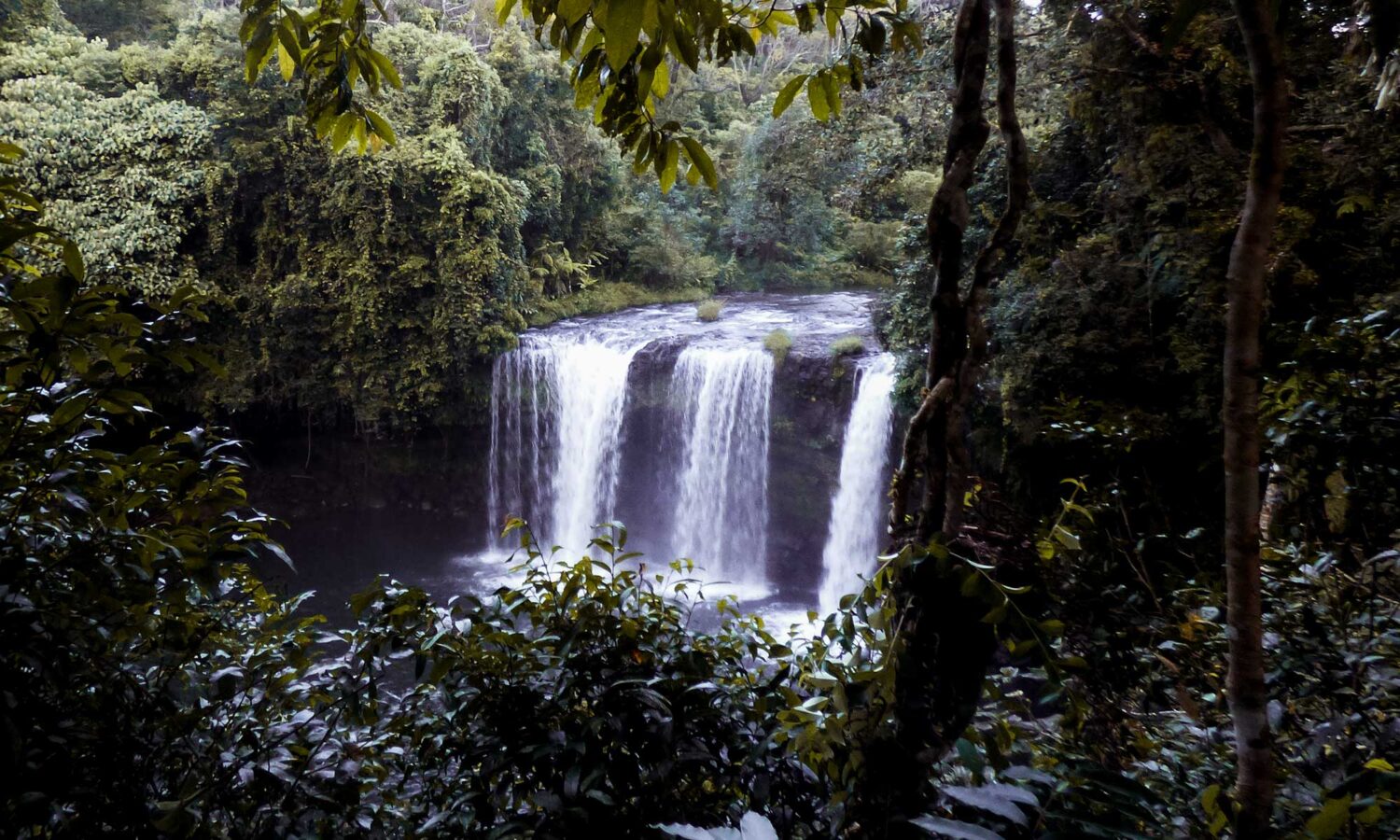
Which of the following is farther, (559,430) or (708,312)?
(708,312)

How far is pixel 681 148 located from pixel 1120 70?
184 inches

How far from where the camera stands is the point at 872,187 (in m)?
7.77

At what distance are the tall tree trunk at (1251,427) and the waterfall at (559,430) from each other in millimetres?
10231

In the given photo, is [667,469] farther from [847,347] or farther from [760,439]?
[847,347]

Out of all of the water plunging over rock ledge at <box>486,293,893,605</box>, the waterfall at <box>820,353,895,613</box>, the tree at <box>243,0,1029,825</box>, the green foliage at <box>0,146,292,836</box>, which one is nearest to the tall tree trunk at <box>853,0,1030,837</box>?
the tree at <box>243,0,1029,825</box>

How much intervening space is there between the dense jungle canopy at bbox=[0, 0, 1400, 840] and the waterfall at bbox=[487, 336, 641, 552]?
9 cm

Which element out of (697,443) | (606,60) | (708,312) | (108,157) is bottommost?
(697,443)

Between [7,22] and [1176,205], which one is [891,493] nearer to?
[1176,205]

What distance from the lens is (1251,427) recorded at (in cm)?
102

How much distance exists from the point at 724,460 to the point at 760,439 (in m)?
0.62

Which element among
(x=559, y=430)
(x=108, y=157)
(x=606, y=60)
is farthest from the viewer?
(x=559, y=430)

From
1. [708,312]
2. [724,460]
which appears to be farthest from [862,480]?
[708,312]

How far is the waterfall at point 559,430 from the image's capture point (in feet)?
37.0

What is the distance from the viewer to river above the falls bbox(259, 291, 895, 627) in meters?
10.3
